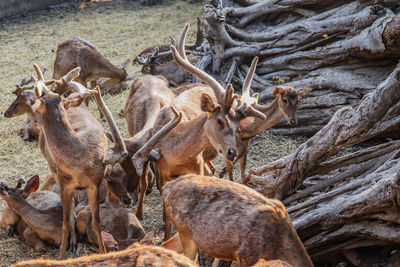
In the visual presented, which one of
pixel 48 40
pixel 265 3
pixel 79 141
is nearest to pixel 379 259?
pixel 79 141

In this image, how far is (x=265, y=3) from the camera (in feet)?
33.4

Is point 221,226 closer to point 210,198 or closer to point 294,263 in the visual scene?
point 210,198

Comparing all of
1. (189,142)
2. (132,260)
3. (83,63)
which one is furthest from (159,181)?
(83,63)

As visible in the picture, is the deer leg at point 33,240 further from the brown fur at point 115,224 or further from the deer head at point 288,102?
the deer head at point 288,102

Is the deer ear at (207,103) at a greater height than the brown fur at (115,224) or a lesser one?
greater

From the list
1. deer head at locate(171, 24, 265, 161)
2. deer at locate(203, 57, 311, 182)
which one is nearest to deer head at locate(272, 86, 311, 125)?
deer at locate(203, 57, 311, 182)

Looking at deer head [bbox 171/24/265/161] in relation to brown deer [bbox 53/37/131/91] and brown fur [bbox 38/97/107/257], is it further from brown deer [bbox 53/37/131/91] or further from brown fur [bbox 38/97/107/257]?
brown deer [bbox 53/37/131/91]

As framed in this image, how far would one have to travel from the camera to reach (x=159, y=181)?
7.13m

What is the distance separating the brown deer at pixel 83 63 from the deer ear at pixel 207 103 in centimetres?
516

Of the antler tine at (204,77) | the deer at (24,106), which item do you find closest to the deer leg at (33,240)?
the antler tine at (204,77)

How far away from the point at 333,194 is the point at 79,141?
2734 millimetres

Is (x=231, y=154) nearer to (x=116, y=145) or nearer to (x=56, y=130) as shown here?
(x=116, y=145)

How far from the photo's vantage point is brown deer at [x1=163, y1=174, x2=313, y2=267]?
4.60m

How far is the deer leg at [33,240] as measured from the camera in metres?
6.78
